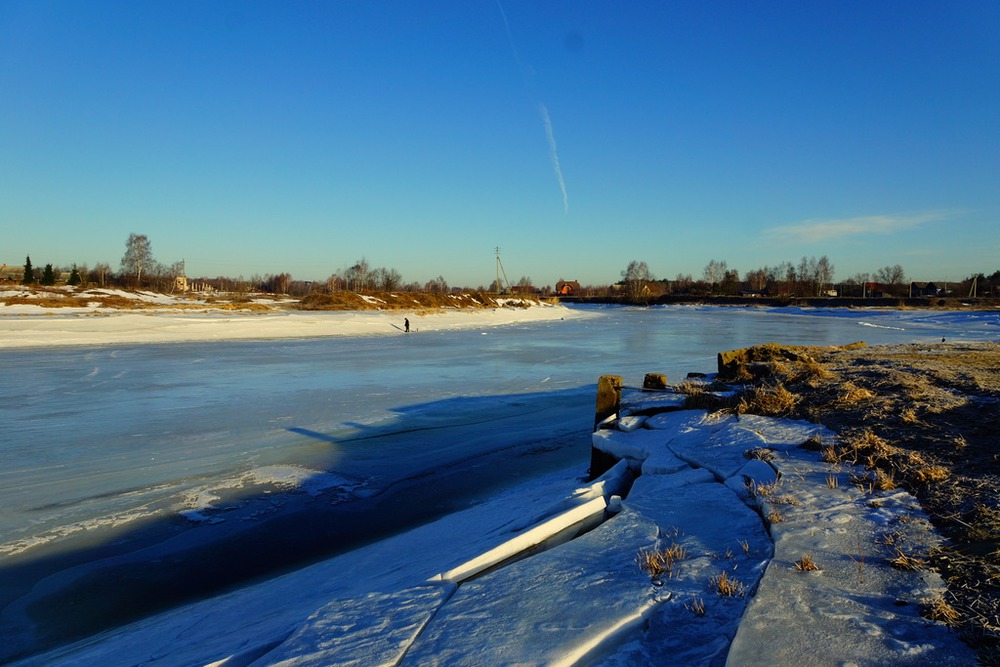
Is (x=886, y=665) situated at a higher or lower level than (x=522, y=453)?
higher

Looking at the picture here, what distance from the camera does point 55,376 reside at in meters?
15.2

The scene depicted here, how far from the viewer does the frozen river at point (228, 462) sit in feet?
16.9

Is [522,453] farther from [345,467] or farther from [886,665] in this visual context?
[886,665]

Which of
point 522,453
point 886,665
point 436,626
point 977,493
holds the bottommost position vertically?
point 522,453

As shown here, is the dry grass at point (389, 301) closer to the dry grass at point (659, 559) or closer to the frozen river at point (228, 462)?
the frozen river at point (228, 462)

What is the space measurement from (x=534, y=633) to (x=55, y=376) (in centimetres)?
1683

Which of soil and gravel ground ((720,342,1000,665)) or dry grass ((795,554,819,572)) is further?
dry grass ((795,554,819,572))

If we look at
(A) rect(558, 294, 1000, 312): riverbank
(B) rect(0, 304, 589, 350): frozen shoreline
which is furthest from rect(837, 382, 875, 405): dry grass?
(A) rect(558, 294, 1000, 312): riverbank

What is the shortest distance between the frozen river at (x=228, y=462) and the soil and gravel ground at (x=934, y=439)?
122 inches

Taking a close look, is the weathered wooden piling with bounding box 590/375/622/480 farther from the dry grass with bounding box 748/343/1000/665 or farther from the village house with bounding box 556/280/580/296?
the village house with bounding box 556/280/580/296

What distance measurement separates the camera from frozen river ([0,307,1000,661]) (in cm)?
516

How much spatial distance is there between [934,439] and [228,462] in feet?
25.6

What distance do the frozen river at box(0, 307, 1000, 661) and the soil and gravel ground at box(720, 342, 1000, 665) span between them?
10.2 feet

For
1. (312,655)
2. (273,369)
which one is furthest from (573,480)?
(273,369)
